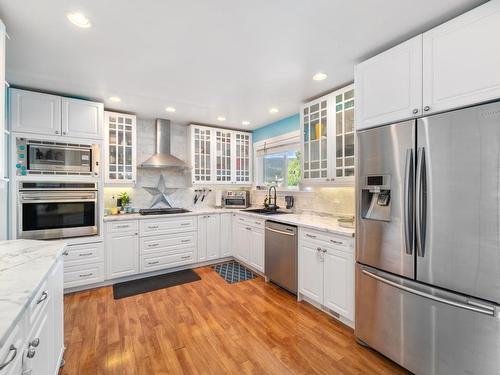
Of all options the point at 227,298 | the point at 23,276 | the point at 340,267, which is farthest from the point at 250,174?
the point at 23,276

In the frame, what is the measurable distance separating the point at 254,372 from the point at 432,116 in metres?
2.20

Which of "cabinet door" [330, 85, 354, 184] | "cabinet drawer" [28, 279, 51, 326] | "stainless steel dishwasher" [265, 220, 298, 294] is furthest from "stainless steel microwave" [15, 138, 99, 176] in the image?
"cabinet door" [330, 85, 354, 184]

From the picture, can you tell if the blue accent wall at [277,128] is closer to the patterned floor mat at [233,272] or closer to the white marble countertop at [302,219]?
the white marble countertop at [302,219]

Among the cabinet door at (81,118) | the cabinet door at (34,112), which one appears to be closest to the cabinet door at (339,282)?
the cabinet door at (81,118)

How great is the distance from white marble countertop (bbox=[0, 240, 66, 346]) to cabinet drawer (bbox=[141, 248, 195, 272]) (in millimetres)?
1779

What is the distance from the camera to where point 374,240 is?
1.89 metres

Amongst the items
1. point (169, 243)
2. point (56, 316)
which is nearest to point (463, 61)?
point (56, 316)

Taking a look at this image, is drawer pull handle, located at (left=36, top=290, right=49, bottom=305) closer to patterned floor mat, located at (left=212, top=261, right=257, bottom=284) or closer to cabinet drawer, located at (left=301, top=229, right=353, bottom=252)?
cabinet drawer, located at (left=301, top=229, right=353, bottom=252)

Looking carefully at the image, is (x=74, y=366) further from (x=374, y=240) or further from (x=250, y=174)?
(x=250, y=174)

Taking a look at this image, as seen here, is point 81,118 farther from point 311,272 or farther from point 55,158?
point 311,272

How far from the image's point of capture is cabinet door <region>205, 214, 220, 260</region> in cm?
391

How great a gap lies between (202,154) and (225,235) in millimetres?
1503

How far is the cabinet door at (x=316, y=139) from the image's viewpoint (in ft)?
9.11

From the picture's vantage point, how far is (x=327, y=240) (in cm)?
238
